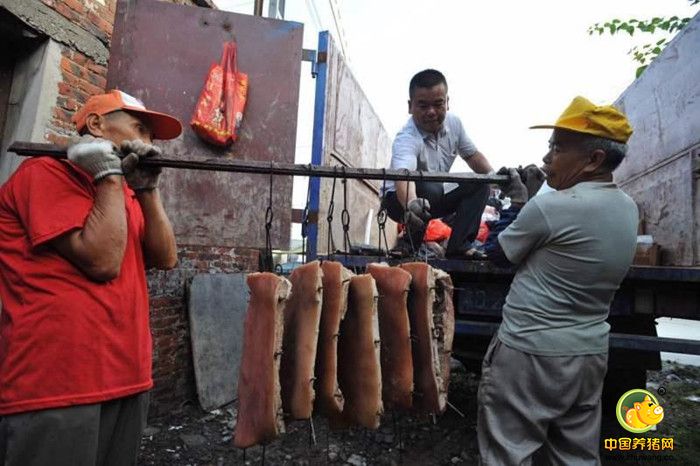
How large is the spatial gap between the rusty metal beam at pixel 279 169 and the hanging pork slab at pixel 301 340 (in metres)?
0.43

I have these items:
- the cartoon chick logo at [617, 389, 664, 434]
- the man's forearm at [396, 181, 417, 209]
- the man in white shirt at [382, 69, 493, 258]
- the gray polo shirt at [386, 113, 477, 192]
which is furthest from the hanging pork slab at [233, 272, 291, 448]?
the cartoon chick logo at [617, 389, 664, 434]

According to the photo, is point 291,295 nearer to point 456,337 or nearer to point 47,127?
point 456,337

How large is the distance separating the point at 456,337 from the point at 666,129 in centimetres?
255

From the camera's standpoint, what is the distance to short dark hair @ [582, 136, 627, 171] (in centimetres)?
183

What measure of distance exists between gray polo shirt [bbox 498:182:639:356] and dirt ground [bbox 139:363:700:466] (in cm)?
125

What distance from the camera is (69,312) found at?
1.33 meters

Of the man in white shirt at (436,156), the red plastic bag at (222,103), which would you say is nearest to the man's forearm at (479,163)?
the man in white shirt at (436,156)

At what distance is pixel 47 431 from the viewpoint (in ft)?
4.16

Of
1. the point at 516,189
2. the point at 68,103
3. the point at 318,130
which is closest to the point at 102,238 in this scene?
the point at 516,189

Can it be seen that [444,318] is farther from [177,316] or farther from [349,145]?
[349,145]

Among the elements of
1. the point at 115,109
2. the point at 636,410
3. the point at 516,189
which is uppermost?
the point at 115,109

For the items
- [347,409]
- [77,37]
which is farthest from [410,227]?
[77,37]

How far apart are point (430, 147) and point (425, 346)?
6.76 feet

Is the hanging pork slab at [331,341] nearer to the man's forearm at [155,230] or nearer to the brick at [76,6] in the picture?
the man's forearm at [155,230]
